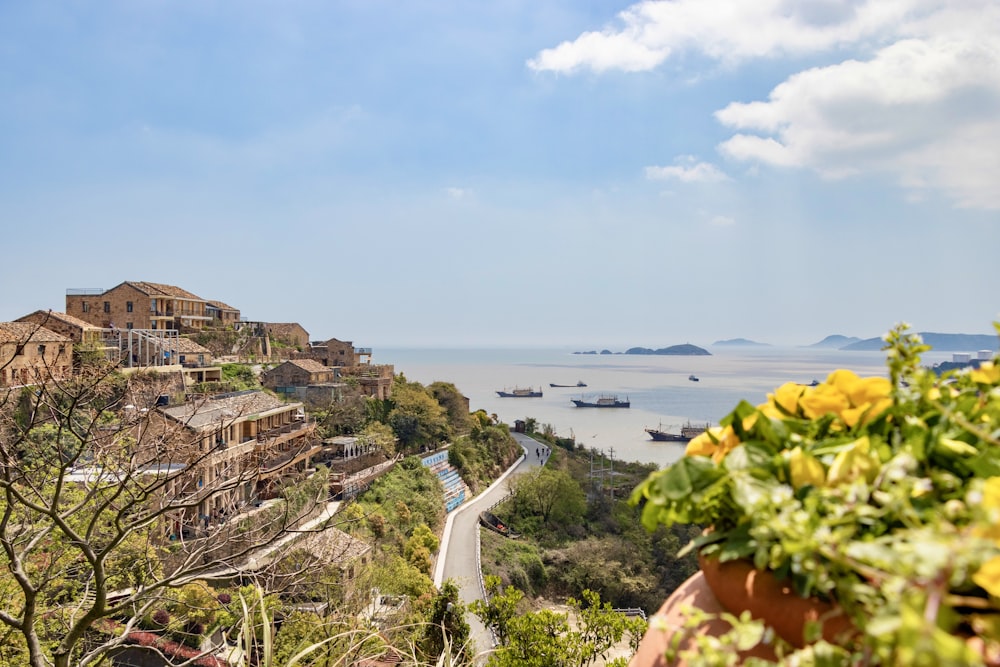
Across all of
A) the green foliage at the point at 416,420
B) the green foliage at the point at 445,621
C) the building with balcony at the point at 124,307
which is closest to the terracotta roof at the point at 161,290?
the building with balcony at the point at 124,307

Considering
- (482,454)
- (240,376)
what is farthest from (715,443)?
(482,454)

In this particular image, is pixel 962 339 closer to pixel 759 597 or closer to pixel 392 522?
pixel 392 522

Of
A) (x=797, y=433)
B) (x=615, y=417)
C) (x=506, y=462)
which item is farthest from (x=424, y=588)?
(x=615, y=417)

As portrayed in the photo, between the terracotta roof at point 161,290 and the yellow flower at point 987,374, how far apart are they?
83.8 feet

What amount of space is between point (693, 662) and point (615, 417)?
4700 centimetres

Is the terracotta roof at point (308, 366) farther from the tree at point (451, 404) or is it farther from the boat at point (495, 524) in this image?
the boat at point (495, 524)

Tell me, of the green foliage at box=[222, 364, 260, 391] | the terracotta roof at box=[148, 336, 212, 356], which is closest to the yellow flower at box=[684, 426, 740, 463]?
the green foliage at box=[222, 364, 260, 391]

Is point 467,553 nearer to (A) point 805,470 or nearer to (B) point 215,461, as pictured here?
(B) point 215,461

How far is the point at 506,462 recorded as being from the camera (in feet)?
86.3

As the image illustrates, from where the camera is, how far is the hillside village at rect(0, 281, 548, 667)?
4.70 meters

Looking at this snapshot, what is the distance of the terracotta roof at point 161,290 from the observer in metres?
22.9

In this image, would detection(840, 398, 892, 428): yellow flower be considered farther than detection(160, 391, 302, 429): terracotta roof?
No

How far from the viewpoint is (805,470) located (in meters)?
0.77

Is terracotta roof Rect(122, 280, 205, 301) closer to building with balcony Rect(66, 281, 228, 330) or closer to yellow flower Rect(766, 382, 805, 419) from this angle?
building with balcony Rect(66, 281, 228, 330)
